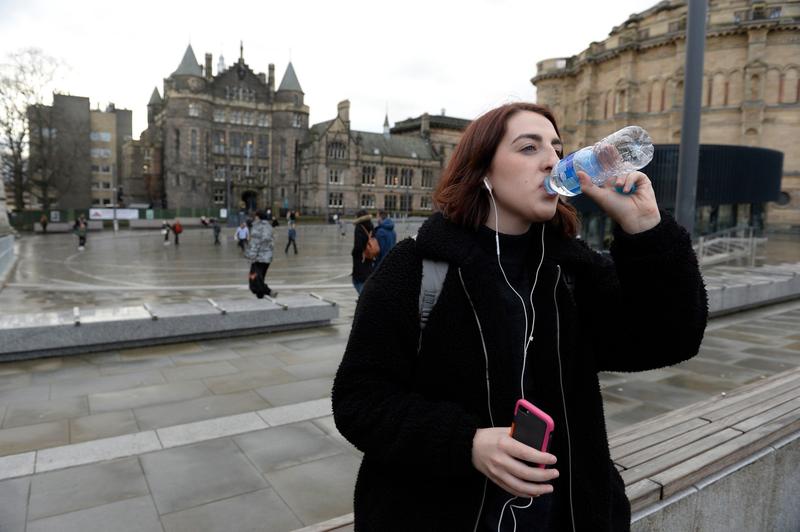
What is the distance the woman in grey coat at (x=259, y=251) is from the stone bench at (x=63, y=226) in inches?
1796

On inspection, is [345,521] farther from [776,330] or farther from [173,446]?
[776,330]

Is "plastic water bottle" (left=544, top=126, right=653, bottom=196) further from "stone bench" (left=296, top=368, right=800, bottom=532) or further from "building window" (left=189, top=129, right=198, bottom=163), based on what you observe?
"building window" (left=189, top=129, right=198, bottom=163)

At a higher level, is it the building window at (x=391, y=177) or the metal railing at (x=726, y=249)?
the building window at (x=391, y=177)

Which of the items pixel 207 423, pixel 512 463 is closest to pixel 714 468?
pixel 512 463

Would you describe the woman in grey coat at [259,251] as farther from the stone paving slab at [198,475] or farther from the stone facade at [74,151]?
the stone facade at [74,151]

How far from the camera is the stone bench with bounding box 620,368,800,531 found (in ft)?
8.56

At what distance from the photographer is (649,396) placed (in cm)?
639

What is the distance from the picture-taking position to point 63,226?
163 feet

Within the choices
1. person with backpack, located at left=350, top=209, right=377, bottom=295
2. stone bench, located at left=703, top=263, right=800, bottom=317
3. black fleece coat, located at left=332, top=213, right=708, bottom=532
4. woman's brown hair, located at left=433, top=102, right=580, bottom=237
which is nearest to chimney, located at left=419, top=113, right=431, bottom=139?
stone bench, located at left=703, top=263, right=800, bottom=317

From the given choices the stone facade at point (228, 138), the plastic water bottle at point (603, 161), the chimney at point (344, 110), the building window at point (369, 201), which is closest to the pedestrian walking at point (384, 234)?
the plastic water bottle at point (603, 161)

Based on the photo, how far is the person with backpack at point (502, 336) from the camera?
159 cm

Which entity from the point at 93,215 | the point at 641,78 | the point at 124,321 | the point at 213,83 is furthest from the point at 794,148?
the point at 213,83

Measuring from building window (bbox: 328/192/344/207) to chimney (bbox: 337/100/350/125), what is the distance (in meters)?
11.7

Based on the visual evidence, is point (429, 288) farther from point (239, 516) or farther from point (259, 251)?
point (259, 251)
